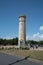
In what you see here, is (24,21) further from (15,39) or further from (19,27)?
(15,39)

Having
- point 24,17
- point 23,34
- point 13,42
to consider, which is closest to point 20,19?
point 24,17

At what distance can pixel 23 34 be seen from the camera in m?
103

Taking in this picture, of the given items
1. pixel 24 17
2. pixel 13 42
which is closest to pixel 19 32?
pixel 24 17

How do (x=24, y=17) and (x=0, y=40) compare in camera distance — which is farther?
(x=0, y=40)

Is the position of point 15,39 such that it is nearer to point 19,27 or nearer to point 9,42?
point 9,42

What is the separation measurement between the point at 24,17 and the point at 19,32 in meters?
9.90

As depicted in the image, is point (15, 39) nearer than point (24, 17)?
No

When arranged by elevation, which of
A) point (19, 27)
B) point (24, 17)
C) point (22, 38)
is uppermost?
point (24, 17)

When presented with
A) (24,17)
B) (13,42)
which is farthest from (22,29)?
(13,42)

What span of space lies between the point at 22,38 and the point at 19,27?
675cm

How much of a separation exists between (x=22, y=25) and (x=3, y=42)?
46.6m

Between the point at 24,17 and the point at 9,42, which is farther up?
the point at 24,17

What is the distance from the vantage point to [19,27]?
341 feet

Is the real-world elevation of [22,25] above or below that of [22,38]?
above
